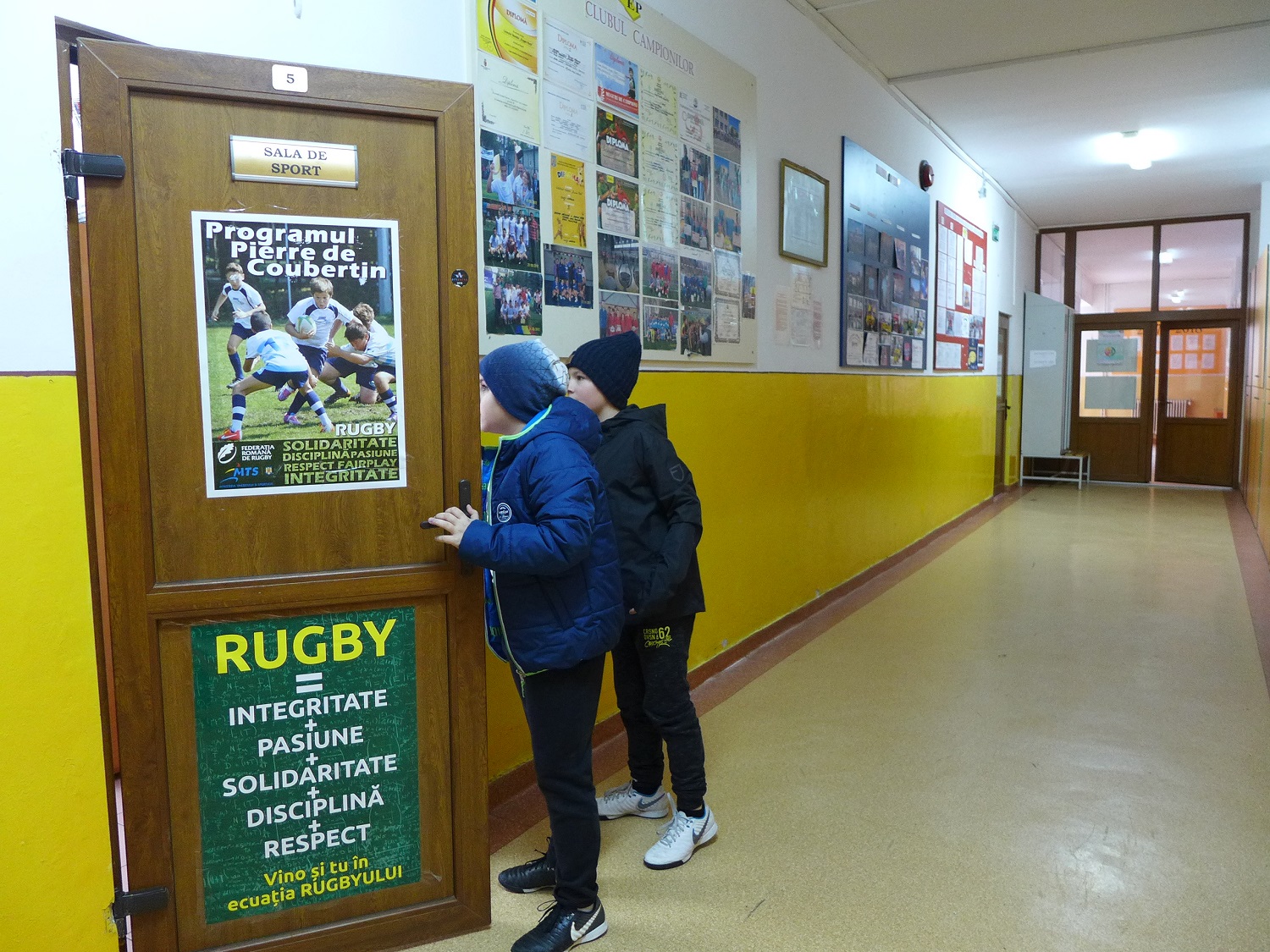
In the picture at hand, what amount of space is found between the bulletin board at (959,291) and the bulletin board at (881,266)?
15.8 inches

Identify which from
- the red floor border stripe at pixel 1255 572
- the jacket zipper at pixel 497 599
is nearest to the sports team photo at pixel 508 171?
the jacket zipper at pixel 497 599

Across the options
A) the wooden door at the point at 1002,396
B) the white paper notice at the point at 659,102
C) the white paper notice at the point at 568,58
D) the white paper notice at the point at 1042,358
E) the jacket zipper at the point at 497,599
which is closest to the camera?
the jacket zipper at the point at 497,599

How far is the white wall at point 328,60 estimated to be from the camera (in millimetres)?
1555

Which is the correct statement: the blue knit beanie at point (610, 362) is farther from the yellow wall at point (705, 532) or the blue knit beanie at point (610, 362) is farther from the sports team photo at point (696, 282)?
the sports team photo at point (696, 282)

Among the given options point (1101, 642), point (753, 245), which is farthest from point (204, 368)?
point (1101, 642)

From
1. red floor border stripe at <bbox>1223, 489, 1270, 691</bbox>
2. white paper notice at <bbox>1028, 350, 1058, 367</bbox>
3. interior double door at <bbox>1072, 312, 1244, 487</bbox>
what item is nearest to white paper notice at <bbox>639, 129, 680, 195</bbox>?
red floor border stripe at <bbox>1223, 489, 1270, 691</bbox>

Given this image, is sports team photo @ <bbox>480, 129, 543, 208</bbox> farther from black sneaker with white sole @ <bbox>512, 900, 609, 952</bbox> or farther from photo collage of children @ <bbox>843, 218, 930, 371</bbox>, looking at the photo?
photo collage of children @ <bbox>843, 218, 930, 371</bbox>

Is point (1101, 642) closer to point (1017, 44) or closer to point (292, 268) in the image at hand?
point (1017, 44)

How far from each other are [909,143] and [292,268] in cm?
513

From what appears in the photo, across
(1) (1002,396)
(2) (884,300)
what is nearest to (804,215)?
(2) (884,300)

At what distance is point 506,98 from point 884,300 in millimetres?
3486

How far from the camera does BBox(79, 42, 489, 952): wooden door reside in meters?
1.63

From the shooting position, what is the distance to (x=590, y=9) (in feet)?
9.08

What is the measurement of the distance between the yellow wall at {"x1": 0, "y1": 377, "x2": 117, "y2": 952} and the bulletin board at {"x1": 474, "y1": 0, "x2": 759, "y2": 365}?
1.07 meters
